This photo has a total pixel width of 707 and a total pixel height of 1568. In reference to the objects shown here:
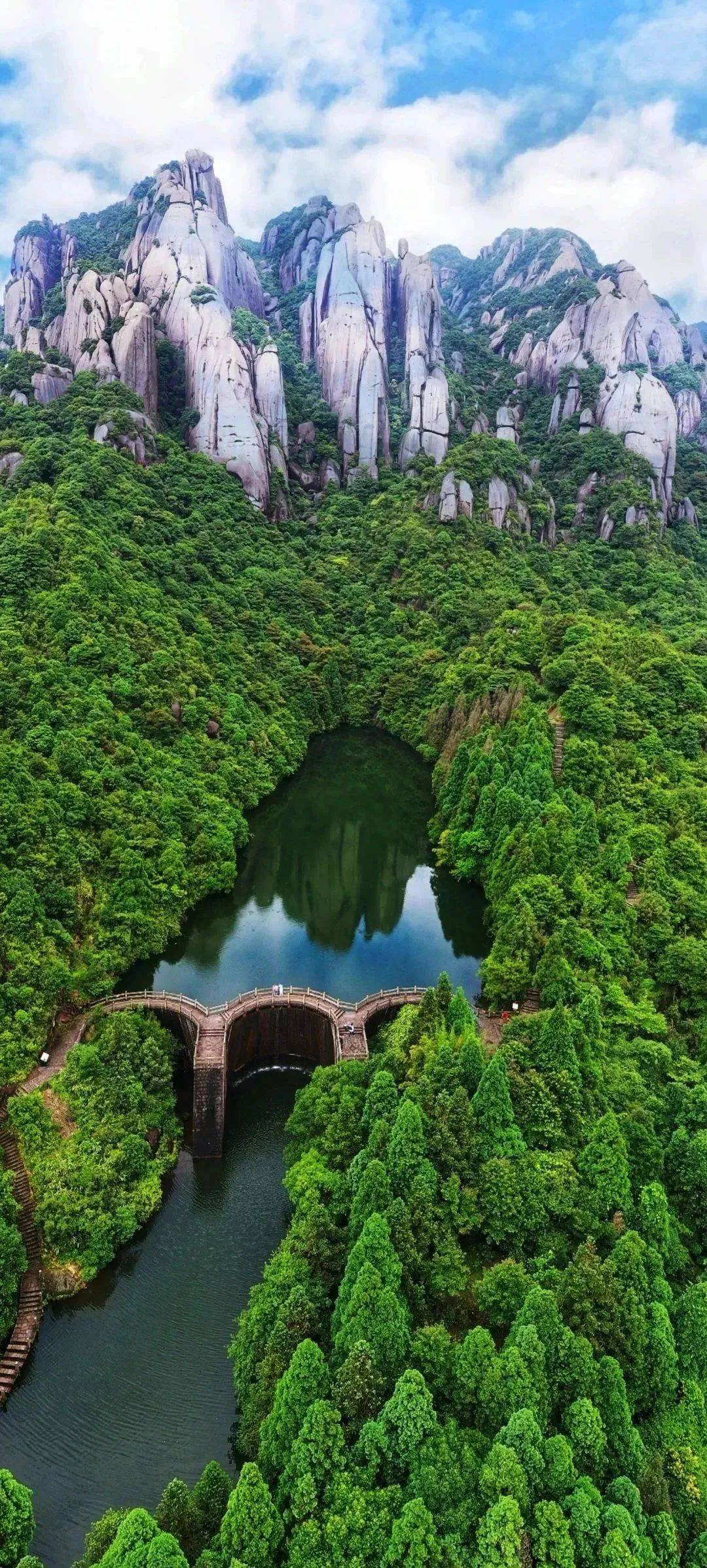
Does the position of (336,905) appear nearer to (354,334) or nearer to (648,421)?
(648,421)

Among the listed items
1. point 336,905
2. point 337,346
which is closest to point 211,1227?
point 336,905

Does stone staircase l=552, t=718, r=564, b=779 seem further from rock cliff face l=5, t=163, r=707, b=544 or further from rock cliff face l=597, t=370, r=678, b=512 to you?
rock cliff face l=597, t=370, r=678, b=512

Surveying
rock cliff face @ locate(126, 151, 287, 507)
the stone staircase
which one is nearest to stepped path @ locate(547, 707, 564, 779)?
the stone staircase

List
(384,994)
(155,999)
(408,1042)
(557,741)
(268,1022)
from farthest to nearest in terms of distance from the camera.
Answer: (557,741) → (384,994) → (268,1022) → (155,999) → (408,1042)

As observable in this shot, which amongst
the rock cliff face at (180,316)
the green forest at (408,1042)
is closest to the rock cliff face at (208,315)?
the rock cliff face at (180,316)

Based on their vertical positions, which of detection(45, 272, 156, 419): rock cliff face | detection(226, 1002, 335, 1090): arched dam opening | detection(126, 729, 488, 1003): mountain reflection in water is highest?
detection(45, 272, 156, 419): rock cliff face

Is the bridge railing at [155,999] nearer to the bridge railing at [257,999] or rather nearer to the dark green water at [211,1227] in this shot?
the bridge railing at [257,999]
